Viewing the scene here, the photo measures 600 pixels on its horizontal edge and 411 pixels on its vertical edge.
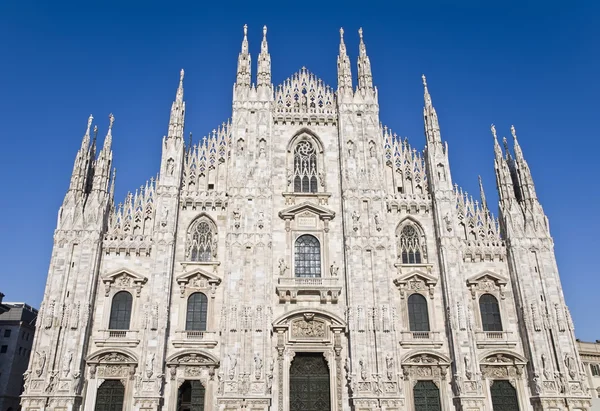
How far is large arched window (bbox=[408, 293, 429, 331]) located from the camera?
2917cm

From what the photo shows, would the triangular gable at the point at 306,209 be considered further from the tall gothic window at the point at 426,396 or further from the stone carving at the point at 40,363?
the stone carving at the point at 40,363

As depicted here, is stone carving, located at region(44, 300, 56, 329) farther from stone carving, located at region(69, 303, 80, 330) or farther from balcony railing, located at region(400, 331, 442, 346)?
balcony railing, located at region(400, 331, 442, 346)

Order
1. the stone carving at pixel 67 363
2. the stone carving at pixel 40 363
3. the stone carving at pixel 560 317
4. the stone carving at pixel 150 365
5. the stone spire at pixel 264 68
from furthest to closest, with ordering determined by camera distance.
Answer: the stone spire at pixel 264 68 → the stone carving at pixel 560 317 → the stone carving at pixel 150 365 → the stone carving at pixel 67 363 → the stone carving at pixel 40 363

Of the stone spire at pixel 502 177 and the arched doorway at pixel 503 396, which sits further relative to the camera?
the stone spire at pixel 502 177

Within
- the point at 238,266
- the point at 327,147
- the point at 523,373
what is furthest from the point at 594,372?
the point at 238,266

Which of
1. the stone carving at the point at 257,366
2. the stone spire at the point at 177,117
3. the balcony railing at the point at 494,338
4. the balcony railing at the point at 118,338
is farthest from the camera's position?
the stone spire at the point at 177,117

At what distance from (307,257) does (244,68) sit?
13689 millimetres

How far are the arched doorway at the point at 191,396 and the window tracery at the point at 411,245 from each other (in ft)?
43.9

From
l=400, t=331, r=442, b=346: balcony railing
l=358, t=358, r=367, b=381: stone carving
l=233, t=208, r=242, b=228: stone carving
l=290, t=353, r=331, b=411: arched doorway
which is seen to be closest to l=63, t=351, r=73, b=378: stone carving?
l=233, t=208, r=242, b=228: stone carving

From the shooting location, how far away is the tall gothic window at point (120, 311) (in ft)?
92.3

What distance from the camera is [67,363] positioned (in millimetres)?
26000

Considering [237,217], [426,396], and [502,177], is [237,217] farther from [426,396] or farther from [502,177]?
[502,177]

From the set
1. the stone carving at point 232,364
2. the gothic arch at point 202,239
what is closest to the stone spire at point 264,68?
the gothic arch at point 202,239

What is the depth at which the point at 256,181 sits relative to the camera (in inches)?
1232
